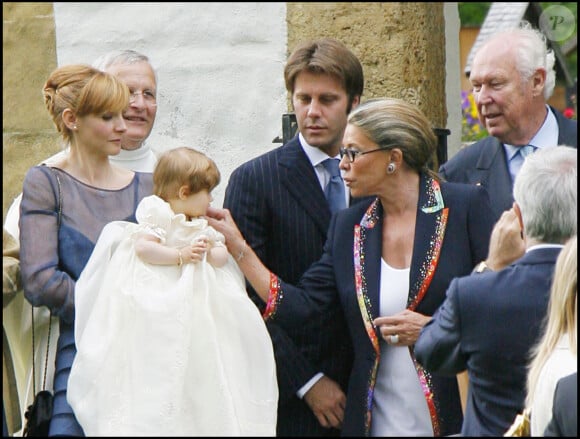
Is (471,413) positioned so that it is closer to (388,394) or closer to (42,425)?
(388,394)

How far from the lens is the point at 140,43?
6.38 m

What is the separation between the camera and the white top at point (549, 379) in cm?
368

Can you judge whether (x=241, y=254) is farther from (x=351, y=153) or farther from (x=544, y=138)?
(x=544, y=138)

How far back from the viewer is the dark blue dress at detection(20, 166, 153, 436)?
15.2 ft

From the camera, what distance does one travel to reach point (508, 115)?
5.41 m

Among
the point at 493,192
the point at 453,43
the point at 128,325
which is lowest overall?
the point at 128,325

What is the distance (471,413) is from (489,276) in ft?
1.36

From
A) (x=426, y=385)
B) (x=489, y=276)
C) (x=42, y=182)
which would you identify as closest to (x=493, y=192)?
(x=426, y=385)

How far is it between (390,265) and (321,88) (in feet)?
2.52

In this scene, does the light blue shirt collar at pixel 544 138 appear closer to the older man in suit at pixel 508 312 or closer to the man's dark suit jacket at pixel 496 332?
the older man in suit at pixel 508 312

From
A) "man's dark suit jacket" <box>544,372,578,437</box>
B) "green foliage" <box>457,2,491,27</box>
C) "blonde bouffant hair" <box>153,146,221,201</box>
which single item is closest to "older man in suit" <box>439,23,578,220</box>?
"blonde bouffant hair" <box>153,146,221,201</box>

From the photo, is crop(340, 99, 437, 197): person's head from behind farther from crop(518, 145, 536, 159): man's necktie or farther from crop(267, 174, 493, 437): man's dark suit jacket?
crop(518, 145, 536, 159): man's necktie

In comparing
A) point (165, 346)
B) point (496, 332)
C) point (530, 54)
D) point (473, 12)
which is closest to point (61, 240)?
point (165, 346)

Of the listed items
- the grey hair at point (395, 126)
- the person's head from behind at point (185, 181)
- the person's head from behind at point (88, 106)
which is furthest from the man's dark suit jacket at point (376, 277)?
the person's head from behind at point (88, 106)
